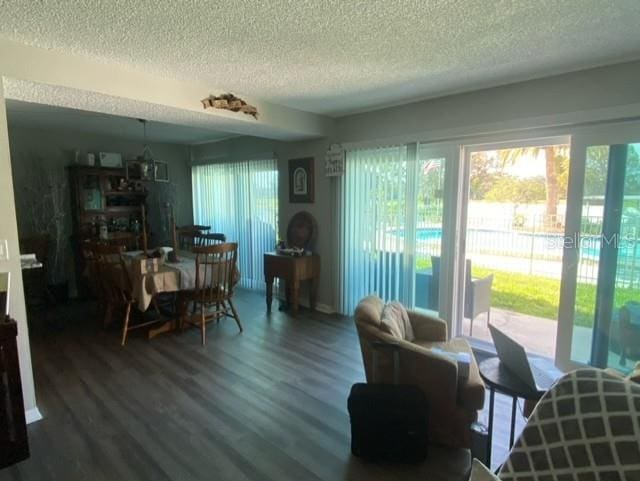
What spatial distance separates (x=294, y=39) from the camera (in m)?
2.11

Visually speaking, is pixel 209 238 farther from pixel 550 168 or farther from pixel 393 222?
pixel 550 168

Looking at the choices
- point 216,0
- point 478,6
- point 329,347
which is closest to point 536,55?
point 478,6

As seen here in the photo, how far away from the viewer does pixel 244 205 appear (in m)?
5.45

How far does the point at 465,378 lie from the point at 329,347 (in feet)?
5.36

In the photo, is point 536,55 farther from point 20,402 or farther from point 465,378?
point 20,402

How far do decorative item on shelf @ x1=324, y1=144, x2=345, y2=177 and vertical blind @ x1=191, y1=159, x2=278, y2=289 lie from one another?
1.02 m

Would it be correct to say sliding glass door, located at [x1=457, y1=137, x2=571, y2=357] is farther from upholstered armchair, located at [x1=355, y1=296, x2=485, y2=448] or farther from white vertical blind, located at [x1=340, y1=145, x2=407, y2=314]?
upholstered armchair, located at [x1=355, y1=296, x2=485, y2=448]

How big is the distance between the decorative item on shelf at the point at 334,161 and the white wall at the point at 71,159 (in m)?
3.23

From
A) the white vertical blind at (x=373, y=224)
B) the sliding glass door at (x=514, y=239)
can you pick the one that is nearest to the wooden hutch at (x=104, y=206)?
the white vertical blind at (x=373, y=224)

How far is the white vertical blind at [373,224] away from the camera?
3.67 metres

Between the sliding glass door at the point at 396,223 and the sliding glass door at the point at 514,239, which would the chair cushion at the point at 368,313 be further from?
the sliding glass door at the point at 514,239

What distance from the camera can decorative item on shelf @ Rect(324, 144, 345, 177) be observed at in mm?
4082

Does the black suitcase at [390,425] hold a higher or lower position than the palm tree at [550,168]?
lower

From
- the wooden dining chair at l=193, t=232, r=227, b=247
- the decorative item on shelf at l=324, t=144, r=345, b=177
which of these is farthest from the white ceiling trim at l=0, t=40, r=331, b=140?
the wooden dining chair at l=193, t=232, r=227, b=247
